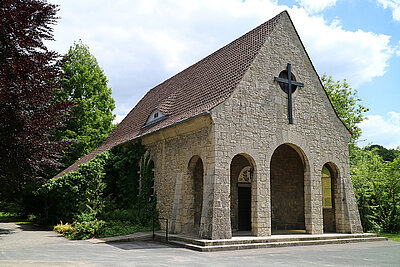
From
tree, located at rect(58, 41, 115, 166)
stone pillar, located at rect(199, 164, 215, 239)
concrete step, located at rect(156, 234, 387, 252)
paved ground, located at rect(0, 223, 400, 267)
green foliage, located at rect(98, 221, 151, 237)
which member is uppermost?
tree, located at rect(58, 41, 115, 166)

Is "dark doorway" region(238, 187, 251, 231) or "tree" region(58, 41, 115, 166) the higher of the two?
"tree" region(58, 41, 115, 166)

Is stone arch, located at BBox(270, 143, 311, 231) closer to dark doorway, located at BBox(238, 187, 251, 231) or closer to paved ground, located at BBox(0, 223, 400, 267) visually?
dark doorway, located at BBox(238, 187, 251, 231)

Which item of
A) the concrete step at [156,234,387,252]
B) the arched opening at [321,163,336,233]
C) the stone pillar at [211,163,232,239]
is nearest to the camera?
the concrete step at [156,234,387,252]

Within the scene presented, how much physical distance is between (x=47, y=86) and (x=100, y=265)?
9151mm

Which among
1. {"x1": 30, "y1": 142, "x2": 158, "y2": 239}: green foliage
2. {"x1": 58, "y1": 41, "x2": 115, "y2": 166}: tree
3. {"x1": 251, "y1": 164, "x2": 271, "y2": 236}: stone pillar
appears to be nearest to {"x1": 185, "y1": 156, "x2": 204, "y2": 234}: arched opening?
{"x1": 30, "y1": 142, "x2": 158, "y2": 239}: green foliage

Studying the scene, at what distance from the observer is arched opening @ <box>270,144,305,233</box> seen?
17734 millimetres

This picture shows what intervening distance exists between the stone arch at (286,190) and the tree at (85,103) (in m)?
14.8

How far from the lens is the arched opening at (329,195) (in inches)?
672

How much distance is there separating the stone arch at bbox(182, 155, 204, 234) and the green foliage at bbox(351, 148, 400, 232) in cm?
923

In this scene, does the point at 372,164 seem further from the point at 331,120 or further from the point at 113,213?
the point at 113,213

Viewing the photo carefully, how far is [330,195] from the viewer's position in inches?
677

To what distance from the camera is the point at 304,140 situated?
624 inches

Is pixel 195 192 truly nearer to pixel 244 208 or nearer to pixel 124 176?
pixel 244 208

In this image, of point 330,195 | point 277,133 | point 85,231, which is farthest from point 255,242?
point 85,231
